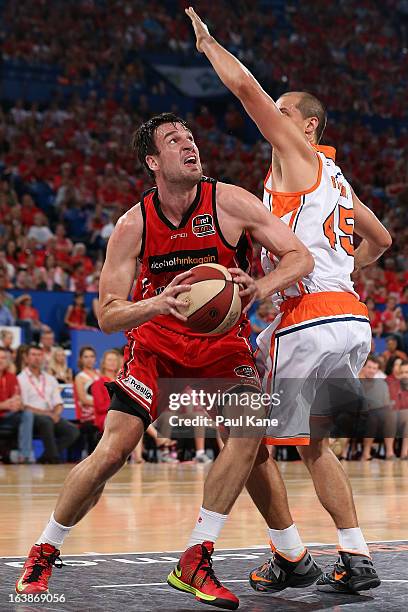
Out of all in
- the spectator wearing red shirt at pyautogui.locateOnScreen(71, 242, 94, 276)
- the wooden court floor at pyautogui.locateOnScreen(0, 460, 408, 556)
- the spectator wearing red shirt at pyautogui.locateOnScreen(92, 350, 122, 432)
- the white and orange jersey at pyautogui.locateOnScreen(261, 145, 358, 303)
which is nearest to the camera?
the white and orange jersey at pyautogui.locateOnScreen(261, 145, 358, 303)

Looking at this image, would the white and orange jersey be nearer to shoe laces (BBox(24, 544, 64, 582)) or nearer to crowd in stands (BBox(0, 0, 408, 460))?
shoe laces (BBox(24, 544, 64, 582))

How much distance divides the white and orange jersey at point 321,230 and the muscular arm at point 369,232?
335 millimetres

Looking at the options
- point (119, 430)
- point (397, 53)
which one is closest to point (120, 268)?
point (119, 430)

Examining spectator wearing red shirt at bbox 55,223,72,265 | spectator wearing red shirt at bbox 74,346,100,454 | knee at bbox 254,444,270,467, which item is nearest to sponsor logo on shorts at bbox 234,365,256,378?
knee at bbox 254,444,270,467

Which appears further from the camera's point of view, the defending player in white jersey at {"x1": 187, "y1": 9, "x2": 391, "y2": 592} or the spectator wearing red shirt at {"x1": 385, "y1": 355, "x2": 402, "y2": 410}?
the spectator wearing red shirt at {"x1": 385, "y1": 355, "x2": 402, "y2": 410}

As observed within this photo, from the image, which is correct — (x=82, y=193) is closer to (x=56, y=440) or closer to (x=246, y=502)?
(x=56, y=440)

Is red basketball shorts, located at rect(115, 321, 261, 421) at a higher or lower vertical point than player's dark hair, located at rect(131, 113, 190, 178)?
lower

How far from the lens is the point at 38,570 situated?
15.6 ft

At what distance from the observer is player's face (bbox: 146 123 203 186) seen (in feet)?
16.5

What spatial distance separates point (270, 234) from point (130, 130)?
18.3 metres

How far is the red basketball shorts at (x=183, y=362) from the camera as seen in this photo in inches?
196

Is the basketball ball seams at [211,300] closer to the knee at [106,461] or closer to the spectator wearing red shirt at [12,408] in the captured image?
the knee at [106,461]

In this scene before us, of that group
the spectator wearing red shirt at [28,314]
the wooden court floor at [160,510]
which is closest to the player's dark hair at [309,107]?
the wooden court floor at [160,510]

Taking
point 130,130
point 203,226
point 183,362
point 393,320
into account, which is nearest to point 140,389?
point 183,362
